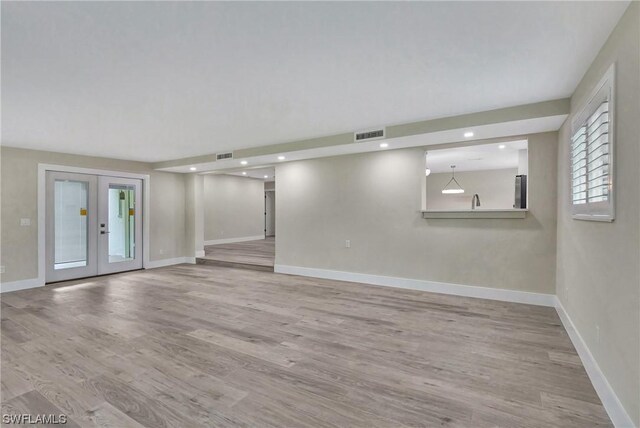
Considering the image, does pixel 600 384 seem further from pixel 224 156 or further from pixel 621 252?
pixel 224 156

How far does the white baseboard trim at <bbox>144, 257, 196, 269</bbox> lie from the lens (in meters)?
7.45

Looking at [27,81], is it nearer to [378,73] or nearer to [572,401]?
[378,73]

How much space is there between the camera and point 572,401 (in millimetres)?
2156

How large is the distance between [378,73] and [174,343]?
3213 millimetres

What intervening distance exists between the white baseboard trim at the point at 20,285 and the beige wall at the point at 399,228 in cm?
428

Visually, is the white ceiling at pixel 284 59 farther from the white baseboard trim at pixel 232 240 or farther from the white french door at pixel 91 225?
the white baseboard trim at pixel 232 240

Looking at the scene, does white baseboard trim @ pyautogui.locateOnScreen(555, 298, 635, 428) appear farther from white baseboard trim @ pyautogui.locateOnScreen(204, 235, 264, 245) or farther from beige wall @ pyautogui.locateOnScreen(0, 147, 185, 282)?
white baseboard trim @ pyautogui.locateOnScreen(204, 235, 264, 245)

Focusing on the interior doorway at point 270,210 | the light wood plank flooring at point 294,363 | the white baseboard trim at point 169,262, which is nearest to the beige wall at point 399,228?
the light wood plank flooring at point 294,363

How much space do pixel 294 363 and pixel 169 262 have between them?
20.6 feet

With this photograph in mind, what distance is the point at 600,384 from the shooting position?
7.28ft

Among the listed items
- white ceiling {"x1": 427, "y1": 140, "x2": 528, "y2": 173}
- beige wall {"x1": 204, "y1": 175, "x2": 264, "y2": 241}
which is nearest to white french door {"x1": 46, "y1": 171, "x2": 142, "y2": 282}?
beige wall {"x1": 204, "y1": 175, "x2": 264, "y2": 241}

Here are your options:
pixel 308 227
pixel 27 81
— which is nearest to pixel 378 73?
pixel 27 81

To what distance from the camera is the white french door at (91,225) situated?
5.91m

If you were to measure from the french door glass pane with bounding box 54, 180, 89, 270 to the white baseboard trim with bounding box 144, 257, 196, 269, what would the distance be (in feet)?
4.46
